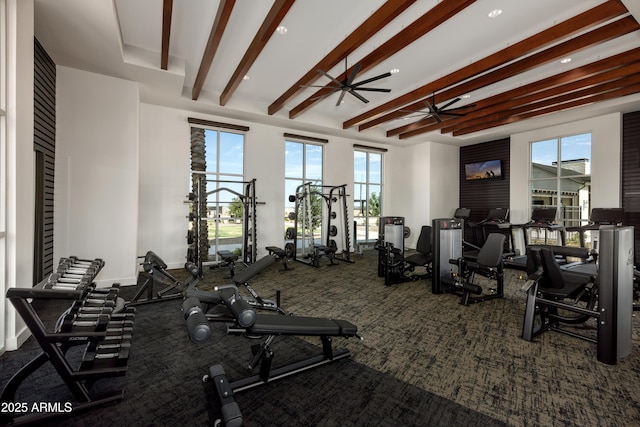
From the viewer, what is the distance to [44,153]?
3.88m

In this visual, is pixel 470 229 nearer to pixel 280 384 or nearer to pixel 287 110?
pixel 287 110

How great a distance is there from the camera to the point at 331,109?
714 cm

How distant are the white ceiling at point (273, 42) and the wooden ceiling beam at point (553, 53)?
0.86ft

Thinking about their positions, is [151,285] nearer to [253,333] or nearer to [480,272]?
[253,333]

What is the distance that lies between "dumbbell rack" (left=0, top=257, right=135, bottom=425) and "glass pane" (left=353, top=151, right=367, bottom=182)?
751 cm

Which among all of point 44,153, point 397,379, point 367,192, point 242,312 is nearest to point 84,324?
point 242,312

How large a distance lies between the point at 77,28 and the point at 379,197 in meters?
7.98

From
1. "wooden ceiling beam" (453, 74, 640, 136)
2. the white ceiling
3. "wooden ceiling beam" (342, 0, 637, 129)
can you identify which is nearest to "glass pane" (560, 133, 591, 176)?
the white ceiling

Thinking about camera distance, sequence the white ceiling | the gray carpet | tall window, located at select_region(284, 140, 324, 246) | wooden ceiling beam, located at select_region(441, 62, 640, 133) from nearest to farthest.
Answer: the gray carpet < the white ceiling < wooden ceiling beam, located at select_region(441, 62, 640, 133) < tall window, located at select_region(284, 140, 324, 246)

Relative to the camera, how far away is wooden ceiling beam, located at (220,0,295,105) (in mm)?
3246

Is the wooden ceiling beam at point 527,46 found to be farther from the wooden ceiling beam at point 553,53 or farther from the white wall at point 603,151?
the white wall at point 603,151

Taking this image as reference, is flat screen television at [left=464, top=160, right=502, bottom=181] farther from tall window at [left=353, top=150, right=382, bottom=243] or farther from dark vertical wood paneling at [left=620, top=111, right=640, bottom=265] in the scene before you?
tall window at [left=353, top=150, right=382, bottom=243]

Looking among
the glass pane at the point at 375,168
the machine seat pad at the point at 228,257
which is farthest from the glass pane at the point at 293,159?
the machine seat pad at the point at 228,257

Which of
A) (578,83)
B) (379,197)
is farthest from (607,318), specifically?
(379,197)
